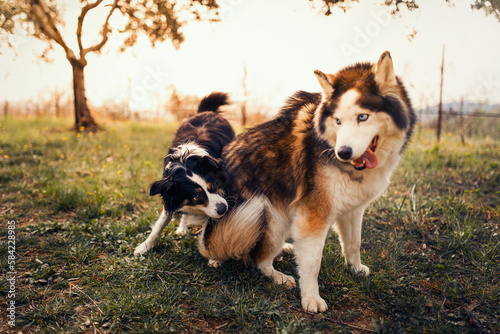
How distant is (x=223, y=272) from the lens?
114 inches

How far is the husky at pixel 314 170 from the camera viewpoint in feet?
7.14

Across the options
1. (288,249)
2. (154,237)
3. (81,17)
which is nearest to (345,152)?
(288,249)

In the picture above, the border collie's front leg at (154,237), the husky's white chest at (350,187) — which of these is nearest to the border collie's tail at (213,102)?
the border collie's front leg at (154,237)

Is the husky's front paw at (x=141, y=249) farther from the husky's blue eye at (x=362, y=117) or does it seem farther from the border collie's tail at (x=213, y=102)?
the husky's blue eye at (x=362, y=117)

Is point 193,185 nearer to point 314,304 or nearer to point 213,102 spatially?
point 314,304

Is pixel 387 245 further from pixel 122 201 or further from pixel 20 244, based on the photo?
pixel 20 244

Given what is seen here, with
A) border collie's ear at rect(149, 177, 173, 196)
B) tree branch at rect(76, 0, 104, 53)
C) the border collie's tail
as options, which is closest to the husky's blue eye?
border collie's ear at rect(149, 177, 173, 196)

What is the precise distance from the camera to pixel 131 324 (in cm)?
224

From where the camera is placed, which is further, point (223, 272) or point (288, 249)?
point (288, 249)

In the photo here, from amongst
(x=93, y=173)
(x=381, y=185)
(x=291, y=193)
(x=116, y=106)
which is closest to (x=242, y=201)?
(x=291, y=193)

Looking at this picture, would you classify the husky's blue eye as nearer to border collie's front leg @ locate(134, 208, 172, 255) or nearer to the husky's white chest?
the husky's white chest

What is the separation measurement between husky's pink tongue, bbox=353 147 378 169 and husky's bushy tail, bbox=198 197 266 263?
2.69 feet

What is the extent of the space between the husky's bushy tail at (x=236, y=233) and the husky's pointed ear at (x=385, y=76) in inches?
47.3

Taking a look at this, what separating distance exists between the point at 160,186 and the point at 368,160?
1655 mm
